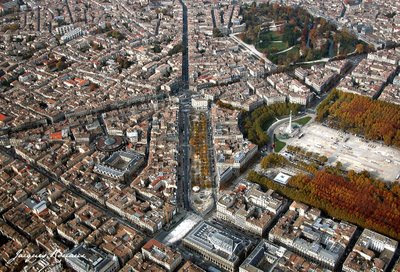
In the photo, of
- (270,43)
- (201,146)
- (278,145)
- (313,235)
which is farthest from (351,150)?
(270,43)

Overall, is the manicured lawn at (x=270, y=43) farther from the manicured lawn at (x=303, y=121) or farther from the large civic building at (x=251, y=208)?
the large civic building at (x=251, y=208)

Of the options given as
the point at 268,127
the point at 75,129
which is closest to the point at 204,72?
the point at 268,127

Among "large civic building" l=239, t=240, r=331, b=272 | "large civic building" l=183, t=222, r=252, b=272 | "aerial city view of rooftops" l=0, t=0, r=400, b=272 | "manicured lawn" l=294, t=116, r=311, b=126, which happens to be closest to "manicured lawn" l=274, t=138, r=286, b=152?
"aerial city view of rooftops" l=0, t=0, r=400, b=272

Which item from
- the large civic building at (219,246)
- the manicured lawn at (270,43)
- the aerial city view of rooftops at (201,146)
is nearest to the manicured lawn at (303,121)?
the aerial city view of rooftops at (201,146)

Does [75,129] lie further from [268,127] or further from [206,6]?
[206,6]

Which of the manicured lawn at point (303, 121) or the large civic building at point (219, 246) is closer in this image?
the large civic building at point (219, 246)

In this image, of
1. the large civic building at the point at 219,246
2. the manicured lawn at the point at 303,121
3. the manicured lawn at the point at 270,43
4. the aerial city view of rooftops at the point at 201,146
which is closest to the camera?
the large civic building at the point at 219,246

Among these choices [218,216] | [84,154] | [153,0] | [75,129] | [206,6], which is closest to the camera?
[218,216]

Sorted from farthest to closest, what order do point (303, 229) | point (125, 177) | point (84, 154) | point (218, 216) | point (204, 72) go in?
point (204, 72) < point (84, 154) < point (125, 177) < point (218, 216) < point (303, 229)

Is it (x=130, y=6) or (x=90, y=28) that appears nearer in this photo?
(x=90, y=28)
